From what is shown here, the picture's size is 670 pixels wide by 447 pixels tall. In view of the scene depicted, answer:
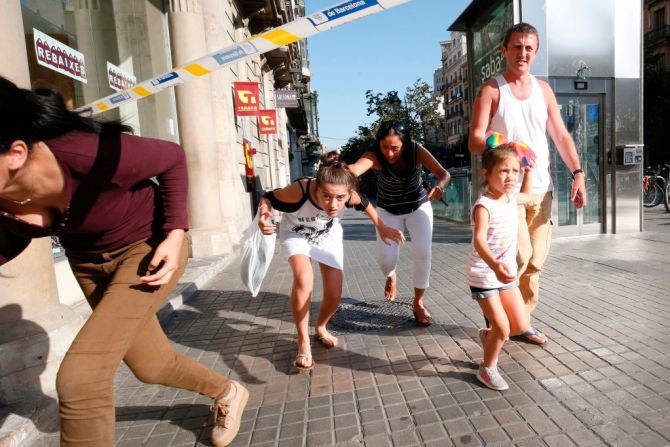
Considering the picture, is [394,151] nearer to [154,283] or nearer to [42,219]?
[154,283]

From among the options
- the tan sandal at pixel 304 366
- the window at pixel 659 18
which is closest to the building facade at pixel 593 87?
the tan sandal at pixel 304 366

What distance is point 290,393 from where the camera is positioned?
2727 mm

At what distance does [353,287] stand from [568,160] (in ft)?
9.56

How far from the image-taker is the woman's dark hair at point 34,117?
1.43 metres

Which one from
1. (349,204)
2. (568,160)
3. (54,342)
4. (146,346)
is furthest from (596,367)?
(54,342)

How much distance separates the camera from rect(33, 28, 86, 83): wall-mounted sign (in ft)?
14.9

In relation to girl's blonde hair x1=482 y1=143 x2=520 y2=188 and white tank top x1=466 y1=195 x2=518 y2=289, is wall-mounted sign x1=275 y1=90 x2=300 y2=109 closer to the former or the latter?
girl's blonde hair x1=482 y1=143 x2=520 y2=188

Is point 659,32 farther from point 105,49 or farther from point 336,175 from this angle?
point 336,175

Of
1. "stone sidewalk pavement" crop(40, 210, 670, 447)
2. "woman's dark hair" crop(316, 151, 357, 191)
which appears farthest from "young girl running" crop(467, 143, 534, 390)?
"woman's dark hair" crop(316, 151, 357, 191)

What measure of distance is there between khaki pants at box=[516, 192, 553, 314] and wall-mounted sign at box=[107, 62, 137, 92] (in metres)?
5.85

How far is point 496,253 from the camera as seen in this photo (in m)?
2.56

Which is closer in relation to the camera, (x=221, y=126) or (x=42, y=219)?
(x=42, y=219)

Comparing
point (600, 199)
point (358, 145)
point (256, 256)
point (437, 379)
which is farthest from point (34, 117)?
point (358, 145)

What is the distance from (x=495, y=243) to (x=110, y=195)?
6.65 ft
